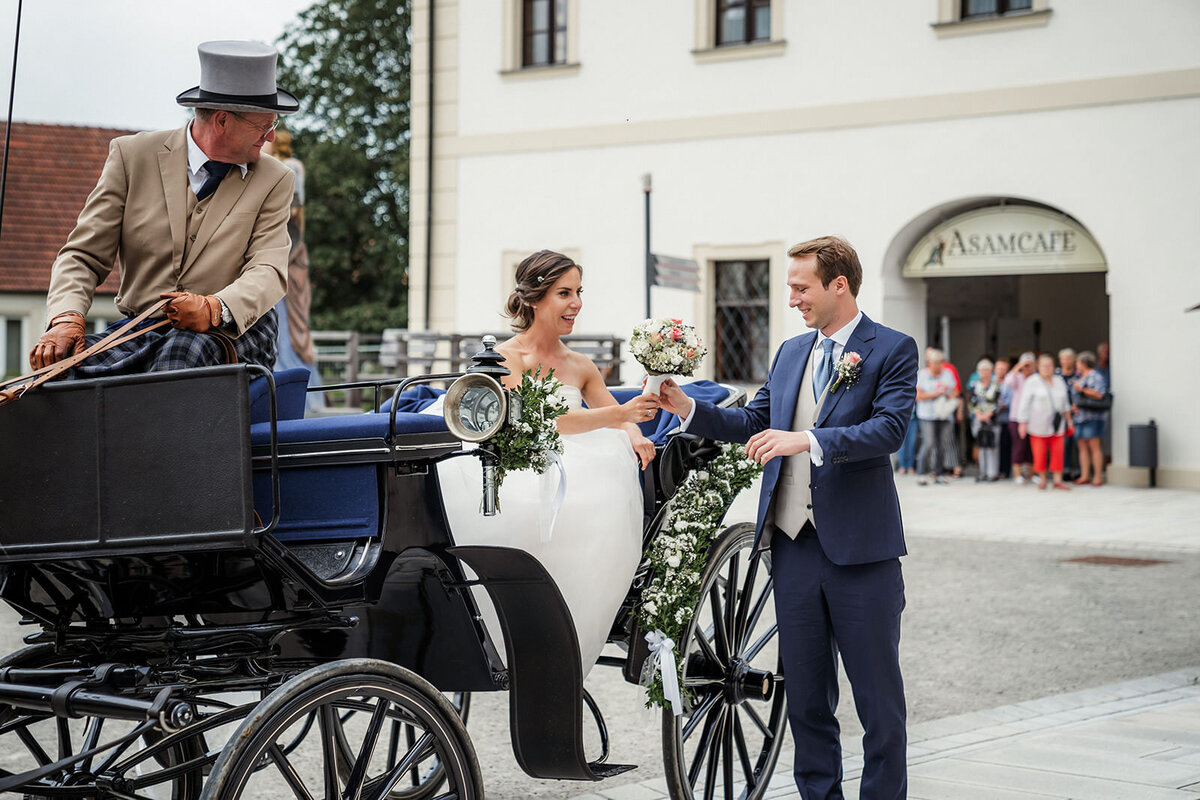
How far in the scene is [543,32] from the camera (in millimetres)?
20531

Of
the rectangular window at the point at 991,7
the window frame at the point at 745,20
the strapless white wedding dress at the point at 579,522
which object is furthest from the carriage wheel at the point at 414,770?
the window frame at the point at 745,20

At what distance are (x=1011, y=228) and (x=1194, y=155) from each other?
2245 millimetres

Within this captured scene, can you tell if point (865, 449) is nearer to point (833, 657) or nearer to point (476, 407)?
point (833, 657)

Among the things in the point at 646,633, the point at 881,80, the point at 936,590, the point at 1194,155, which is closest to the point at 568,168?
the point at 881,80

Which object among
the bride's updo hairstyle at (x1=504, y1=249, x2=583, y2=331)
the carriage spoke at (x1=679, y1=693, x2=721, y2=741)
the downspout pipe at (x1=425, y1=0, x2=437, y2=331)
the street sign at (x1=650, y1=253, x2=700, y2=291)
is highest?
the downspout pipe at (x1=425, y1=0, x2=437, y2=331)

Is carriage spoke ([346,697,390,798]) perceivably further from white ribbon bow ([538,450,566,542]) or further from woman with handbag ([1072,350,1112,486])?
woman with handbag ([1072,350,1112,486])

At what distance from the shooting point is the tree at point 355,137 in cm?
3272

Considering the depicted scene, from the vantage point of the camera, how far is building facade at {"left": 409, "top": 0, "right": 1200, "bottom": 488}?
16.4 m

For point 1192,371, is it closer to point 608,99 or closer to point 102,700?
point 608,99

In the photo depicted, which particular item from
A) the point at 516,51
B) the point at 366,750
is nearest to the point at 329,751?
the point at 366,750

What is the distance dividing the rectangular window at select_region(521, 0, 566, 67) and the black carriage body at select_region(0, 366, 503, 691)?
17559 millimetres

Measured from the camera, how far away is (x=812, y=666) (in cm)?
416

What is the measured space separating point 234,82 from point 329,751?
1.64m

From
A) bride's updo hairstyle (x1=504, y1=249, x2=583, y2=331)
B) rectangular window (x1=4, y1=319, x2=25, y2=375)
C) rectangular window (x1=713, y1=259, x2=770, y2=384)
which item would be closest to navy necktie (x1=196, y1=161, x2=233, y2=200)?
bride's updo hairstyle (x1=504, y1=249, x2=583, y2=331)
